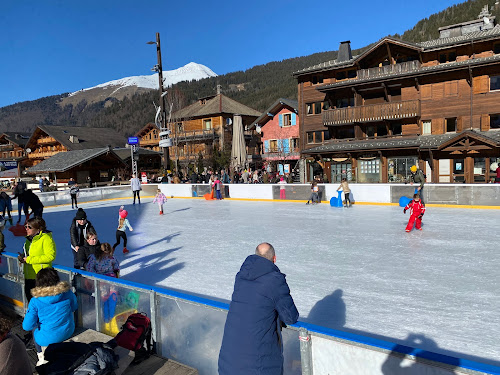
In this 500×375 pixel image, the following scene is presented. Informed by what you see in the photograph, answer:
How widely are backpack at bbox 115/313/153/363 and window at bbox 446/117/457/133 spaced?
24.9m

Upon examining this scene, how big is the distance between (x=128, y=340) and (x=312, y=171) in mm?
26923

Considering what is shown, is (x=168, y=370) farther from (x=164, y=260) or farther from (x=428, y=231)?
(x=428, y=231)

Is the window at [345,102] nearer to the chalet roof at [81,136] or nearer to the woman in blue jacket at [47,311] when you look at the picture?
the woman in blue jacket at [47,311]

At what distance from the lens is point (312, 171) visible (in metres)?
29.7

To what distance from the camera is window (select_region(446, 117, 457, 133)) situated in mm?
24078

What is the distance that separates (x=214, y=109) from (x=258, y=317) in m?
42.9

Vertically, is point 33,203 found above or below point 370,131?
below

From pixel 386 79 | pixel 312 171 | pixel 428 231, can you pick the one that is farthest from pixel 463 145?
pixel 428 231

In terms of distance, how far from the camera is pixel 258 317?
242cm

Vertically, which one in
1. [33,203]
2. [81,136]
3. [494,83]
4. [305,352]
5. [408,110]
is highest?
[81,136]

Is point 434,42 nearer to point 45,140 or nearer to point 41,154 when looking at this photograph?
point 45,140

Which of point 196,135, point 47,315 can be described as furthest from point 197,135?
point 47,315

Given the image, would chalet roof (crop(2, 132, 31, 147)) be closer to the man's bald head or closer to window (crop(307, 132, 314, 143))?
window (crop(307, 132, 314, 143))

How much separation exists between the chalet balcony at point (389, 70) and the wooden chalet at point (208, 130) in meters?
17.1
